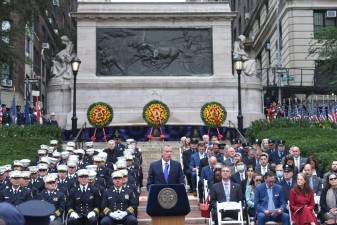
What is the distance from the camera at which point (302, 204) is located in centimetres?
1206

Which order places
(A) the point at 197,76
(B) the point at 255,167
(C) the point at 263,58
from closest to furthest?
(B) the point at 255,167
(A) the point at 197,76
(C) the point at 263,58

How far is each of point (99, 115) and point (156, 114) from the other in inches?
110

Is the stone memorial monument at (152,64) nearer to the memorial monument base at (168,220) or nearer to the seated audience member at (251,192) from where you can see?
the seated audience member at (251,192)

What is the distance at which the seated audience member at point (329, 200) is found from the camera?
1236 cm

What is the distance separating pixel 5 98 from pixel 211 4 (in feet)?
69.5

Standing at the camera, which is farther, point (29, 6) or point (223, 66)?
point (223, 66)

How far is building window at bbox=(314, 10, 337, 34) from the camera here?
45688mm

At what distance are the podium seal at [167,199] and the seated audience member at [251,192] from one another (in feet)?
12.8

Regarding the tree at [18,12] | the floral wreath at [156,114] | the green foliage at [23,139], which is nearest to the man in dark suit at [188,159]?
the green foliage at [23,139]

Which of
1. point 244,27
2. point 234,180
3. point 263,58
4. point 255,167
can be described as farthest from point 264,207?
point 244,27

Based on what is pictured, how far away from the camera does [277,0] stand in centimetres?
4941

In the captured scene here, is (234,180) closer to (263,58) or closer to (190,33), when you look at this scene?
(190,33)

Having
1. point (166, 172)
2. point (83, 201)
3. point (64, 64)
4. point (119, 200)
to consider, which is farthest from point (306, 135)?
point (64, 64)

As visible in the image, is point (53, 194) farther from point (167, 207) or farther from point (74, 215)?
point (167, 207)
